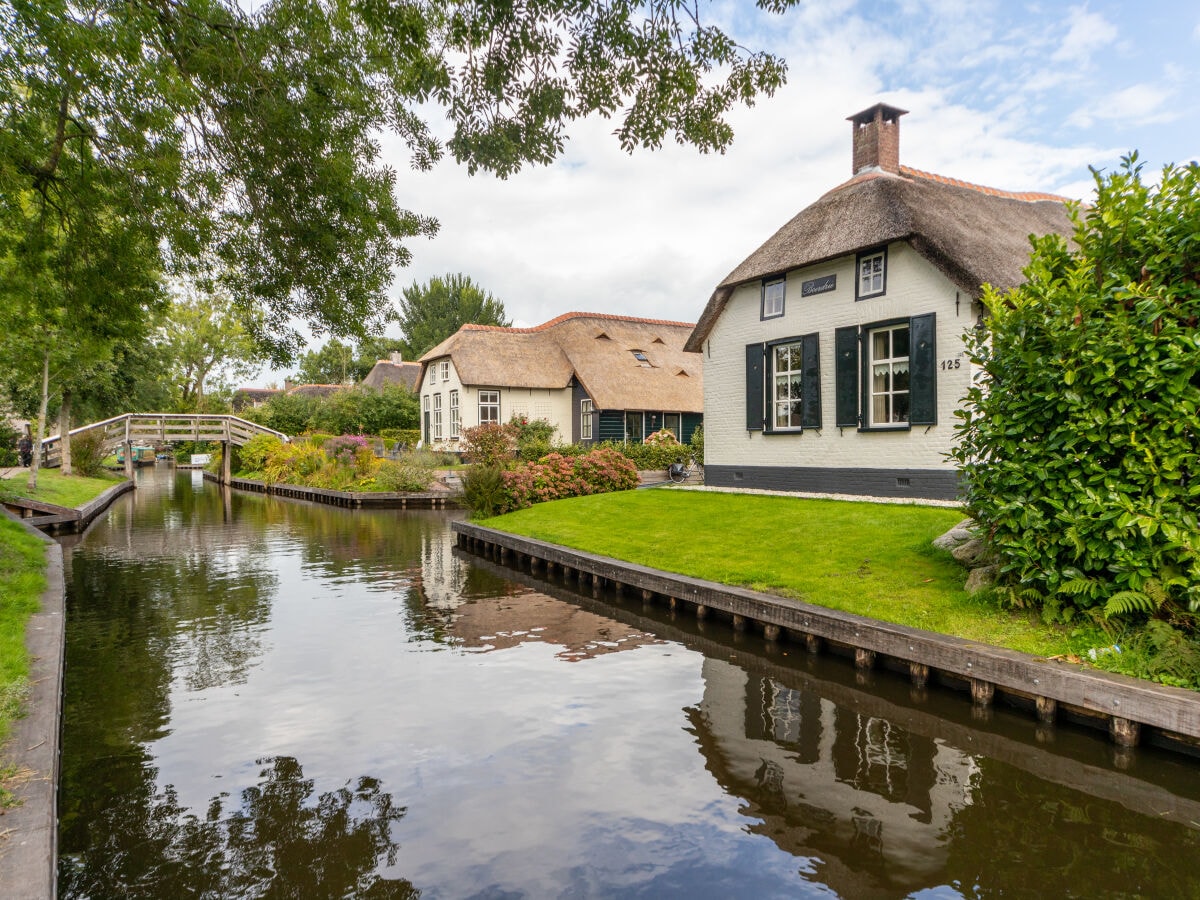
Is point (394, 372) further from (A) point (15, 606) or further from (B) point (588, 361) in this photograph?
(A) point (15, 606)

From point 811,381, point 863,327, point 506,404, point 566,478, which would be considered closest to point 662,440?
point 506,404

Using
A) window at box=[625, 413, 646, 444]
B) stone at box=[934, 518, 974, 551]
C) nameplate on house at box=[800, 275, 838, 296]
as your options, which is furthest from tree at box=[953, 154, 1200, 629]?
window at box=[625, 413, 646, 444]

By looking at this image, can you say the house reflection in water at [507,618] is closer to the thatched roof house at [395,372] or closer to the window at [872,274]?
the window at [872,274]

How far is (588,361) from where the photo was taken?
34.1 m

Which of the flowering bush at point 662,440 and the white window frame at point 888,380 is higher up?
the white window frame at point 888,380

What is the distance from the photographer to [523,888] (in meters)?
4.06

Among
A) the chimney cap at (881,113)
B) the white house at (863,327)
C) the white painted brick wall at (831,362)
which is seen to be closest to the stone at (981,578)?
the white painted brick wall at (831,362)

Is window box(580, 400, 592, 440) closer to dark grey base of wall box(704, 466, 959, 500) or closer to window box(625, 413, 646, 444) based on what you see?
window box(625, 413, 646, 444)

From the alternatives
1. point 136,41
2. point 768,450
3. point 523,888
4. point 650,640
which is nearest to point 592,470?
point 768,450

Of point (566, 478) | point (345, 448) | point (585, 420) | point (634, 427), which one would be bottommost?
point (566, 478)

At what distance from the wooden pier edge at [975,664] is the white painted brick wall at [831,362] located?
16.7 feet

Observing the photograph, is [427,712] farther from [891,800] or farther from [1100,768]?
[1100,768]

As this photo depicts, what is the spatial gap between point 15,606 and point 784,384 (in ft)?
46.7

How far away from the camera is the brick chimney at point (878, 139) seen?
57.2 ft
